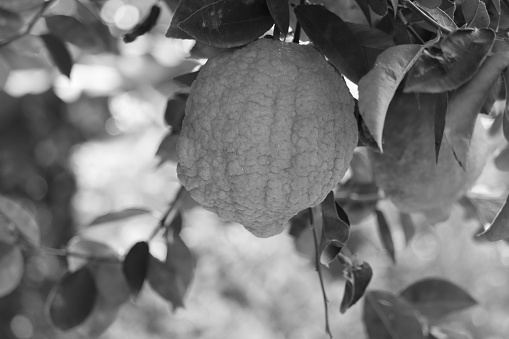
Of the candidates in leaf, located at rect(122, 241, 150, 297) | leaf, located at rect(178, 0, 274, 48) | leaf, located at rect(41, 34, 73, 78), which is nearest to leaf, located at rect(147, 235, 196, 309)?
leaf, located at rect(122, 241, 150, 297)

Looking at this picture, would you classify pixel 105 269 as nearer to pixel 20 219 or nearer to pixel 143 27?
pixel 20 219

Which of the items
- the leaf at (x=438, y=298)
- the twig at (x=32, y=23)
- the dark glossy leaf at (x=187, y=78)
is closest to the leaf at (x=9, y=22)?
the twig at (x=32, y=23)

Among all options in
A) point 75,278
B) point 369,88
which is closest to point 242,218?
point 369,88

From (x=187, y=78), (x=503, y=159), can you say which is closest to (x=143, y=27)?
(x=187, y=78)

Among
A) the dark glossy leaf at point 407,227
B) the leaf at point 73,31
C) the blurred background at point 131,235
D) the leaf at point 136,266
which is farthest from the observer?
the blurred background at point 131,235

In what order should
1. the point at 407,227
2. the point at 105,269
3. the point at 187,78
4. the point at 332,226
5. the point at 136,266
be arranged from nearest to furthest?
the point at 332,226 → the point at 187,78 → the point at 136,266 → the point at 105,269 → the point at 407,227

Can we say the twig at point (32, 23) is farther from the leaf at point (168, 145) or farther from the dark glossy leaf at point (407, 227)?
the dark glossy leaf at point (407, 227)

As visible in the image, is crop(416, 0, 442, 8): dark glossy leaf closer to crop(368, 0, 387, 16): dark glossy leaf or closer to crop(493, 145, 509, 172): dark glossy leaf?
crop(368, 0, 387, 16): dark glossy leaf
